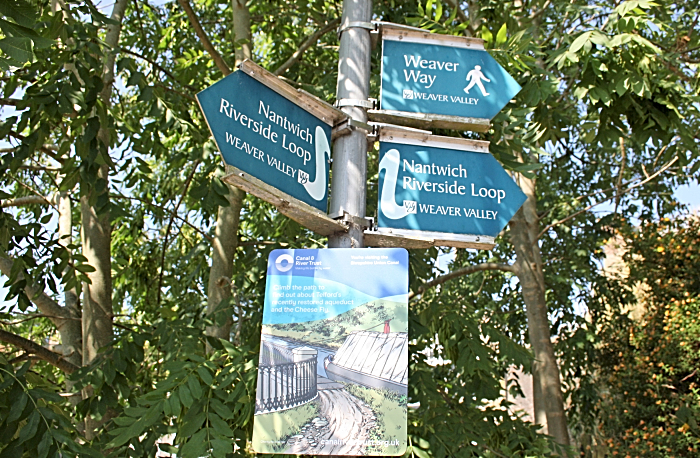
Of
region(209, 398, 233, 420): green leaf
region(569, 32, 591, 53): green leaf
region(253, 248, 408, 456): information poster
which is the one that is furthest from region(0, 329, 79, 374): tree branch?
region(569, 32, 591, 53): green leaf

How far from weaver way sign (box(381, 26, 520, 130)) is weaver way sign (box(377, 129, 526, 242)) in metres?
0.17

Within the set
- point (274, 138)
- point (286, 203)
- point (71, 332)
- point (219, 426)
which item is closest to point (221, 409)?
point (219, 426)

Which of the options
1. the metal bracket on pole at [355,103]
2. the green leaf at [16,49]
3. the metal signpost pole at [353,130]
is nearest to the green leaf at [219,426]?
the metal signpost pole at [353,130]

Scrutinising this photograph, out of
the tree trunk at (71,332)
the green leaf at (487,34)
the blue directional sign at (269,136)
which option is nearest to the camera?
the blue directional sign at (269,136)

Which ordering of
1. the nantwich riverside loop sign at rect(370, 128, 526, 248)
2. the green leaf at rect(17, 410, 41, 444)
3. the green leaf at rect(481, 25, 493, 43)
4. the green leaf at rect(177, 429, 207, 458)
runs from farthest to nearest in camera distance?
1. the green leaf at rect(481, 25, 493, 43)
2. the green leaf at rect(17, 410, 41, 444)
3. the green leaf at rect(177, 429, 207, 458)
4. the nantwich riverside loop sign at rect(370, 128, 526, 248)

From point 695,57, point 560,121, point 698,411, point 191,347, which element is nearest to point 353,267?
point 191,347

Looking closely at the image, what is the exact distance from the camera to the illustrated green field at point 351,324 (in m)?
2.13

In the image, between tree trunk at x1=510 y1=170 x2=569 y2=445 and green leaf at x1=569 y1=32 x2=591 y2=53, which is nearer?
green leaf at x1=569 y1=32 x2=591 y2=53

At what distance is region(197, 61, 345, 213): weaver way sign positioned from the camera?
2160mm

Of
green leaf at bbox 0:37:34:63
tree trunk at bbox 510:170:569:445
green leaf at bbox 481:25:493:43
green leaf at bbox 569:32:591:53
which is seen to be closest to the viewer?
green leaf at bbox 0:37:34:63

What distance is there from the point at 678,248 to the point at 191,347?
349 inches

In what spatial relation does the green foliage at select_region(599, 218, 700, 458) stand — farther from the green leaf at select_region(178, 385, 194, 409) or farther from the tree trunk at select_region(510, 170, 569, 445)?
the green leaf at select_region(178, 385, 194, 409)

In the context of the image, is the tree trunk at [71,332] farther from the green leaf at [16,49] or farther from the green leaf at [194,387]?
the green leaf at [16,49]

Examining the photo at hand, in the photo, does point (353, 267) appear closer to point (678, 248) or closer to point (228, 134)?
point (228, 134)
